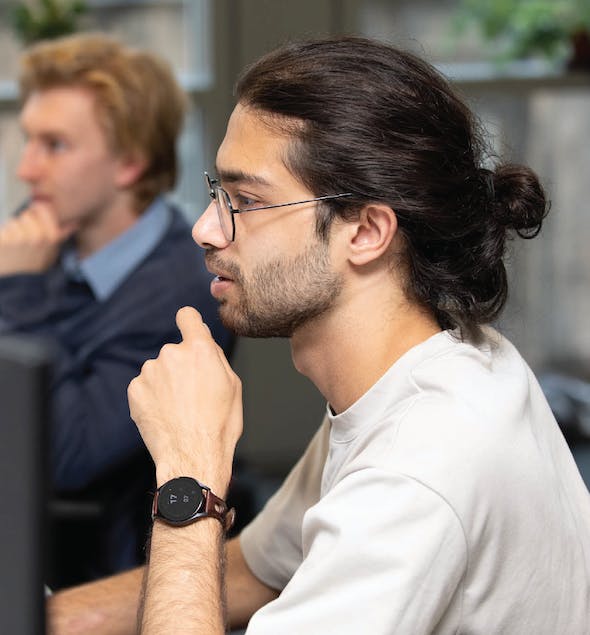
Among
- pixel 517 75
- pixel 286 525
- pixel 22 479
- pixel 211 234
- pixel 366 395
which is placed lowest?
pixel 517 75

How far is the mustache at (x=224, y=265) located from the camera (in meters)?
1.36

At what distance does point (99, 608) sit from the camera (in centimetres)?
143

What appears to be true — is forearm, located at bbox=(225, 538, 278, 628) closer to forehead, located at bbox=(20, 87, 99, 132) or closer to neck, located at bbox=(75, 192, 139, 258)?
neck, located at bbox=(75, 192, 139, 258)

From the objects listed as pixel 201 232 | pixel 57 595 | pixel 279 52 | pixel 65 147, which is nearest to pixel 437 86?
pixel 279 52

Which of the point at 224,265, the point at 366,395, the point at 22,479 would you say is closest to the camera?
the point at 22,479

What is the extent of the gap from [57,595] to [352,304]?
0.56 m

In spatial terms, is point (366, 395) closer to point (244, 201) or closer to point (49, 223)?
point (244, 201)

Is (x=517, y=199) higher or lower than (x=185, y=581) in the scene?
higher

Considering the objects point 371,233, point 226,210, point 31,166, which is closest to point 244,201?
point 226,210

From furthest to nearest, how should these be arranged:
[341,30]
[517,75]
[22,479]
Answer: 1. [517,75]
2. [341,30]
3. [22,479]

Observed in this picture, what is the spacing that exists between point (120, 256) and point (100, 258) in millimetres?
42

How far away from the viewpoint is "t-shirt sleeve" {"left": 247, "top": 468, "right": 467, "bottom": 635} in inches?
40.0

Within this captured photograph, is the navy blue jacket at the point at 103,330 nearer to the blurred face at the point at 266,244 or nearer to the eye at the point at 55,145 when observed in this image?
the eye at the point at 55,145

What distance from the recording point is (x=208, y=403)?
124cm
